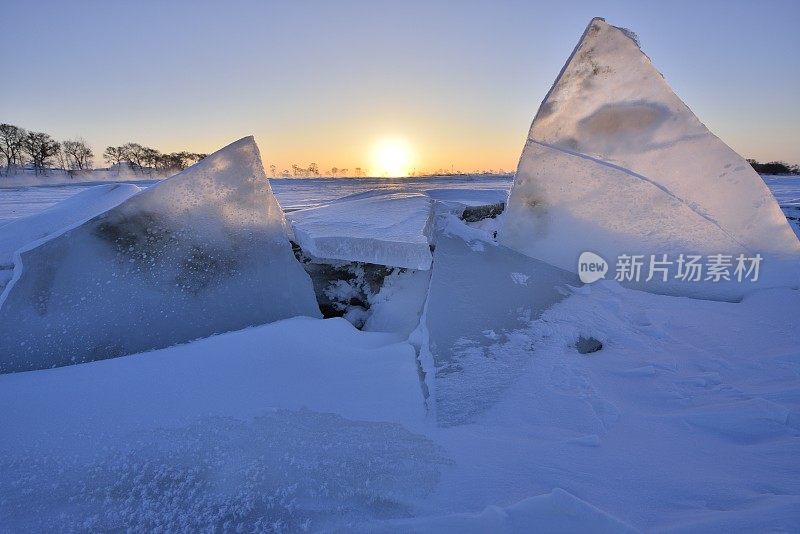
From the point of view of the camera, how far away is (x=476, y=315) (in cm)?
239

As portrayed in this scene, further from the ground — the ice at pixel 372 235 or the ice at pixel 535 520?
the ice at pixel 372 235

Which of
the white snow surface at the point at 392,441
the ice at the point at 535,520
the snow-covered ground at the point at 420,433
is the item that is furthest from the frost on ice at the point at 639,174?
the ice at the point at 535,520

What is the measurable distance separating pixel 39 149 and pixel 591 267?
137ft

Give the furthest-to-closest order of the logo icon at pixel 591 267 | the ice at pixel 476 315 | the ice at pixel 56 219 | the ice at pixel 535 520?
the logo icon at pixel 591 267 < the ice at pixel 56 219 < the ice at pixel 476 315 < the ice at pixel 535 520

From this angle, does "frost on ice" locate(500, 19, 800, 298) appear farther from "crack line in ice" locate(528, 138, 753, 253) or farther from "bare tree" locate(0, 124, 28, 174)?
"bare tree" locate(0, 124, 28, 174)

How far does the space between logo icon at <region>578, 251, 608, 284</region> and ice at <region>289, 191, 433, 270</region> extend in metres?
1.26

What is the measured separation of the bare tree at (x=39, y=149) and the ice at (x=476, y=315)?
132 feet

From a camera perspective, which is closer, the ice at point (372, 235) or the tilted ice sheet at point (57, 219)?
the ice at point (372, 235)

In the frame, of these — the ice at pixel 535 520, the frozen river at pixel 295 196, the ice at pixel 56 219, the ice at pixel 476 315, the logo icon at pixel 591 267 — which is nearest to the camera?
the ice at pixel 535 520

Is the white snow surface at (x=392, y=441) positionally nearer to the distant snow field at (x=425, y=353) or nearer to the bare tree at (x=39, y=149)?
the distant snow field at (x=425, y=353)

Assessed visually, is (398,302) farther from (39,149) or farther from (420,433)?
(39,149)

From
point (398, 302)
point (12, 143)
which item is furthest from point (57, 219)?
point (12, 143)

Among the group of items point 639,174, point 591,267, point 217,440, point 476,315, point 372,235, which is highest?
point 639,174

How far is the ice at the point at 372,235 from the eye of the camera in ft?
8.82
